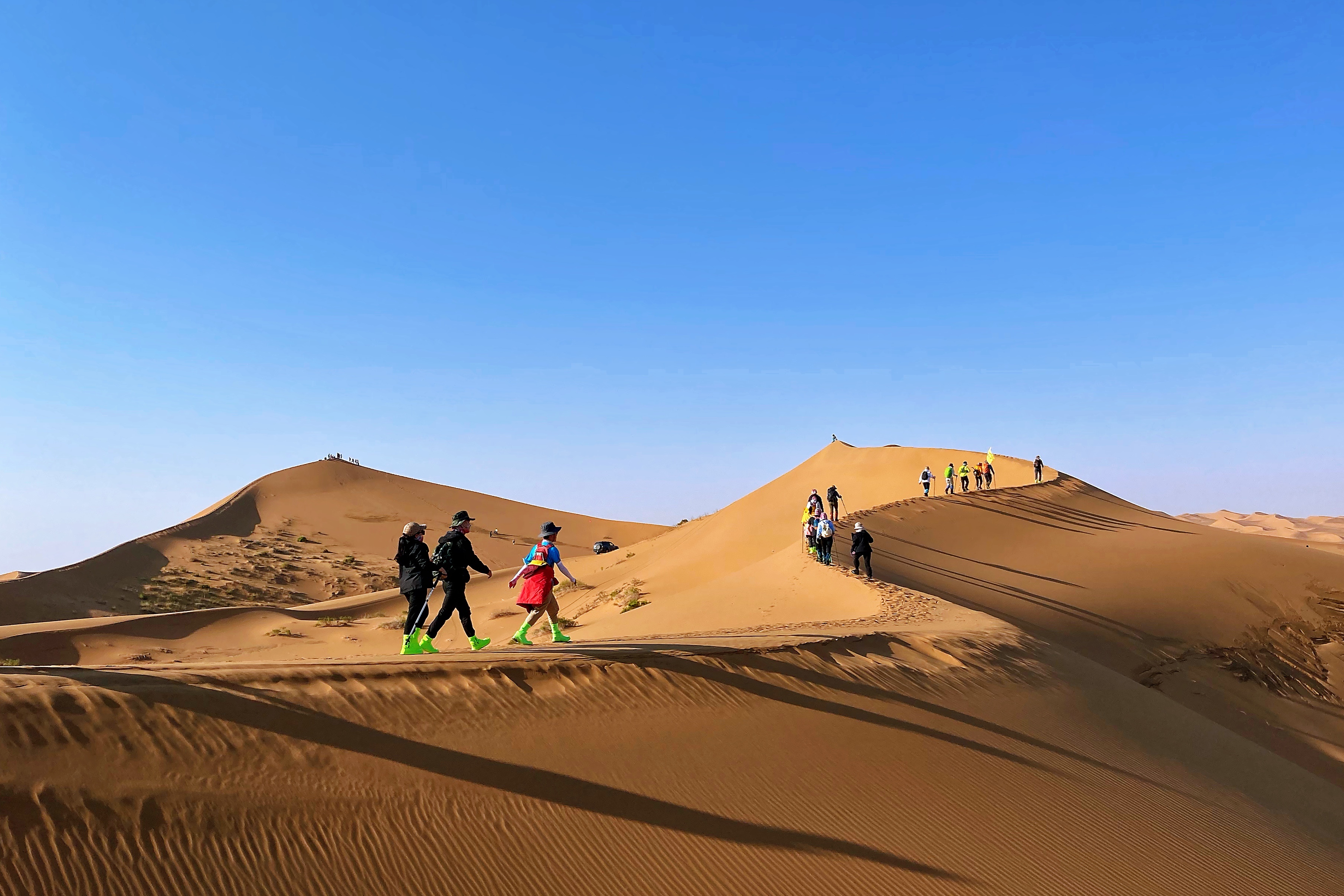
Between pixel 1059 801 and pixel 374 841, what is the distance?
6.17 metres

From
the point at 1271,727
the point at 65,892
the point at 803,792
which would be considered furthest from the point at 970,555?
the point at 65,892

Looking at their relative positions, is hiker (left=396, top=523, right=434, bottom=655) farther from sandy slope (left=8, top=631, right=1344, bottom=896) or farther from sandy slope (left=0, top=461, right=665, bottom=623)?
sandy slope (left=0, top=461, right=665, bottom=623)

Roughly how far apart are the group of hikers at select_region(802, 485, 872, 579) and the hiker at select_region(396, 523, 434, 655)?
11651 mm

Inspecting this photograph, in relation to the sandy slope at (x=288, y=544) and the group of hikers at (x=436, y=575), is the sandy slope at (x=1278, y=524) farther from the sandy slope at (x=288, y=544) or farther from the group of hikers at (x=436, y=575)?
the group of hikers at (x=436, y=575)

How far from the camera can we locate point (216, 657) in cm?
2078

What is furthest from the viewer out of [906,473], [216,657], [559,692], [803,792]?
[906,473]

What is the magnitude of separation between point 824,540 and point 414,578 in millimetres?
13572

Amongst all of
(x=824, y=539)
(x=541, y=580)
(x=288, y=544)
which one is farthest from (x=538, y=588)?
(x=288, y=544)

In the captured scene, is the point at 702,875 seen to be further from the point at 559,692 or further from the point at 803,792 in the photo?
the point at 559,692

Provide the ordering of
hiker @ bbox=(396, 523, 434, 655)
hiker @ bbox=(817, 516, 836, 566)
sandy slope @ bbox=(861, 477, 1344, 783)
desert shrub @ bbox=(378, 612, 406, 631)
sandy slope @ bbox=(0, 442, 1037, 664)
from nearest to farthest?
hiker @ bbox=(396, 523, 434, 655) → sandy slope @ bbox=(861, 477, 1344, 783) → sandy slope @ bbox=(0, 442, 1037, 664) → hiker @ bbox=(817, 516, 836, 566) → desert shrub @ bbox=(378, 612, 406, 631)

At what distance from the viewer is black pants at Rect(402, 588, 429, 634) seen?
9.05 m

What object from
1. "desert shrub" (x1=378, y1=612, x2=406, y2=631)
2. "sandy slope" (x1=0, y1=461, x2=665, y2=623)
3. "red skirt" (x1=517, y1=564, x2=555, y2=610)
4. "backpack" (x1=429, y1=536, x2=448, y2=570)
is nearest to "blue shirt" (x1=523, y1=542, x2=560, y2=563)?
"red skirt" (x1=517, y1=564, x2=555, y2=610)

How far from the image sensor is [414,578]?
9062 mm

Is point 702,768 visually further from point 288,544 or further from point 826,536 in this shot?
point 288,544
